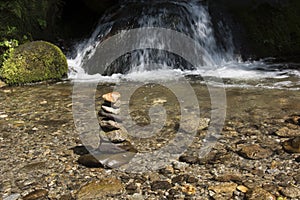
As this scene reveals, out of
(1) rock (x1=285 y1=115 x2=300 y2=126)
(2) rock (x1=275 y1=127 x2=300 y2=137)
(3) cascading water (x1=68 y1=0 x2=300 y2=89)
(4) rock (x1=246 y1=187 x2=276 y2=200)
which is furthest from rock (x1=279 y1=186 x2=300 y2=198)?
(3) cascading water (x1=68 y1=0 x2=300 y2=89)

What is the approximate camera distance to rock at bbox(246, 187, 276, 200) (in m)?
2.51

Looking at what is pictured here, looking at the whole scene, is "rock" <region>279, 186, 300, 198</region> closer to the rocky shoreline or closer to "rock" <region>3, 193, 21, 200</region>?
the rocky shoreline

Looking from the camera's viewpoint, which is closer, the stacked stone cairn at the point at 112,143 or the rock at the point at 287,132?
the stacked stone cairn at the point at 112,143

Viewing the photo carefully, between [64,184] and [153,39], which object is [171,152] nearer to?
[64,184]

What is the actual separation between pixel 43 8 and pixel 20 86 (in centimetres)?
374

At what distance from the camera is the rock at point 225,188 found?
2.64 metres

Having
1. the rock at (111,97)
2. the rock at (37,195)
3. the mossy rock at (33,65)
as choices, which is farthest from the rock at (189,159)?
the mossy rock at (33,65)

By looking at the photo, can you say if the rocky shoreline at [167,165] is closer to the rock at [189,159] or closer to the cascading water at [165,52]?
the rock at [189,159]

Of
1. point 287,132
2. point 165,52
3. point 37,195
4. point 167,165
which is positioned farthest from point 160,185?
point 165,52

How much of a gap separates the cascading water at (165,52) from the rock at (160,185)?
4.93 meters

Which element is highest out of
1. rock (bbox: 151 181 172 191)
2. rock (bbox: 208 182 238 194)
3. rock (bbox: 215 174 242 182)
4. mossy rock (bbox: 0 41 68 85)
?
mossy rock (bbox: 0 41 68 85)

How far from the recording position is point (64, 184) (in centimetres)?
278

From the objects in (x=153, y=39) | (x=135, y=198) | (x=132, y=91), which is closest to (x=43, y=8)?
(x=153, y=39)

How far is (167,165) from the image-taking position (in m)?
3.10
